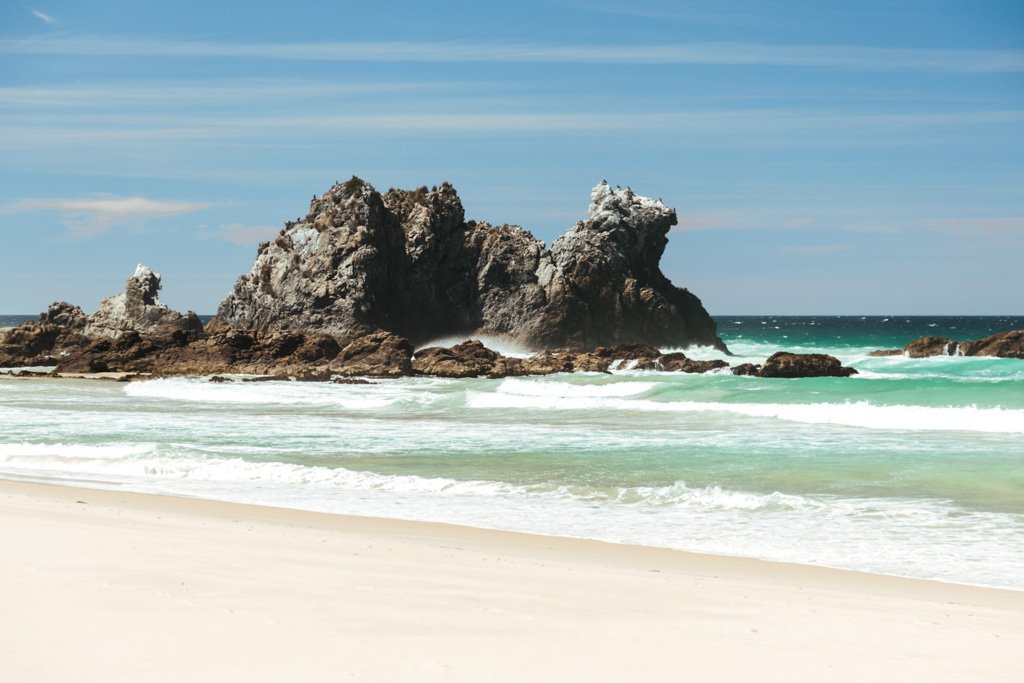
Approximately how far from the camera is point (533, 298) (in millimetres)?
68062

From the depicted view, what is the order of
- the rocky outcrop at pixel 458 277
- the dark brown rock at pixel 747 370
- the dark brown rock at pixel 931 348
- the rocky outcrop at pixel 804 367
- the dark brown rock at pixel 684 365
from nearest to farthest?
the rocky outcrop at pixel 804 367, the dark brown rock at pixel 747 370, the dark brown rock at pixel 684 365, the dark brown rock at pixel 931 348, the rocky outcrop at pixel 458 277

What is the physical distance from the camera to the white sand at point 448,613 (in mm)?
4824

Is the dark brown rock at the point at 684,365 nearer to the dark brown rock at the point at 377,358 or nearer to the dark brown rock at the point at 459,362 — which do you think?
the dark brown rock at the point at 459,362

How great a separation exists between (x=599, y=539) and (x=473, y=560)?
1.97 meters

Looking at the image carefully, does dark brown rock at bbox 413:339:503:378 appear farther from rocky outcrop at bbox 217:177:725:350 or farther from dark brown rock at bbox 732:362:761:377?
rocky outcrop at bbox 217:177:725:350

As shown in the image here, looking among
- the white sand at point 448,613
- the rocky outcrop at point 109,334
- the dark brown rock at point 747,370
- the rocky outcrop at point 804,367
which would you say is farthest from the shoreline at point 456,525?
the rocky outcrop at point 109,334

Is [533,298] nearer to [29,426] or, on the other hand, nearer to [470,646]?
[29,426]

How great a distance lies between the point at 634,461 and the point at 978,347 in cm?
3845

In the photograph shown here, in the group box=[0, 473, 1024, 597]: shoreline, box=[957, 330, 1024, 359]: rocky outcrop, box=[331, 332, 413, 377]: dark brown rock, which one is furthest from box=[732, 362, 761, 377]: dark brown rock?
box=[0, 473, 1024, 597]: shoreline

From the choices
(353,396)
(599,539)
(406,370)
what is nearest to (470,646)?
(599,539)

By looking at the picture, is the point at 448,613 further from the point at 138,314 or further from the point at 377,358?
the point at 138,314

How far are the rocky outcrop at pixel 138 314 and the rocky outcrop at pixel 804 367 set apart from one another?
4161cm

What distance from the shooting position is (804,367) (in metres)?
36.5

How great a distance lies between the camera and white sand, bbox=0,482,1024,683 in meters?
4.82
